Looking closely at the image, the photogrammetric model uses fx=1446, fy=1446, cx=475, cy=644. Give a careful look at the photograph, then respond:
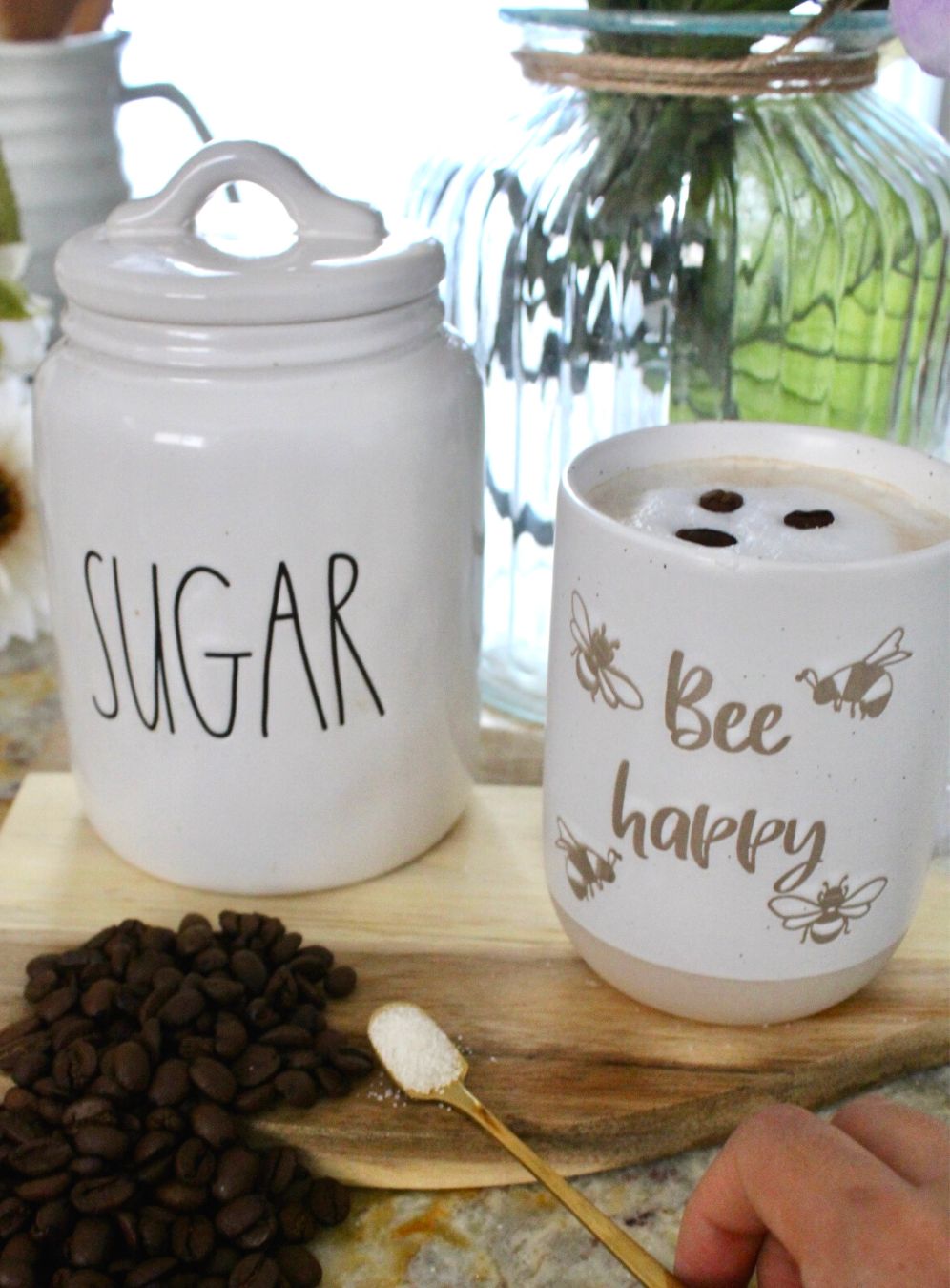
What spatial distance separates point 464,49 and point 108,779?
0.75 m

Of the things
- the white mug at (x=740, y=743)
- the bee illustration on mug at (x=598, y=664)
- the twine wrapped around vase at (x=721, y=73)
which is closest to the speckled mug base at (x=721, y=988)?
the white mug at (x=740, y=743)

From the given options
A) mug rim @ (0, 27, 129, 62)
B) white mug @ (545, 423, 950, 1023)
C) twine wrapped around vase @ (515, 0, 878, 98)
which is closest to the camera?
white mug @ (545, 423, 950, 1023)

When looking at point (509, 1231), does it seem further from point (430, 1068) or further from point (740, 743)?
point (740, 743)

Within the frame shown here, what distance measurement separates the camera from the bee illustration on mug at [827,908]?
1.65ft

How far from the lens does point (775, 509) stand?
51cm

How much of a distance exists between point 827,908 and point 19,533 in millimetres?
509

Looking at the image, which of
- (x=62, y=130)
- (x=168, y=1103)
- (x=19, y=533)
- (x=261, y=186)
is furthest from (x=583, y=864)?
(x=62, y=130)

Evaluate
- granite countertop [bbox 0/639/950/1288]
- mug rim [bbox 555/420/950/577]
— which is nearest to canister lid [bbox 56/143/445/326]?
mug rim [bbox 555/420/950/577]

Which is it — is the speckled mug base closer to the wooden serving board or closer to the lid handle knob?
the wooden serving board

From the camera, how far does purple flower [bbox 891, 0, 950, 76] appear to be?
484 mm

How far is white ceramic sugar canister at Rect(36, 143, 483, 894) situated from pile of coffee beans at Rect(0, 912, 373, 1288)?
0.06m

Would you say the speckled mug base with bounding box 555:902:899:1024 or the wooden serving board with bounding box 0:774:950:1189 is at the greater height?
the speckled mug base with bounding box 555:902:899:1024

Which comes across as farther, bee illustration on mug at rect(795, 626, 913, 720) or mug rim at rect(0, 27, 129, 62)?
mug rim at rect(0, 27, 129, 62)

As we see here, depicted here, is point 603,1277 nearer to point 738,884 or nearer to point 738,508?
point 738,884
